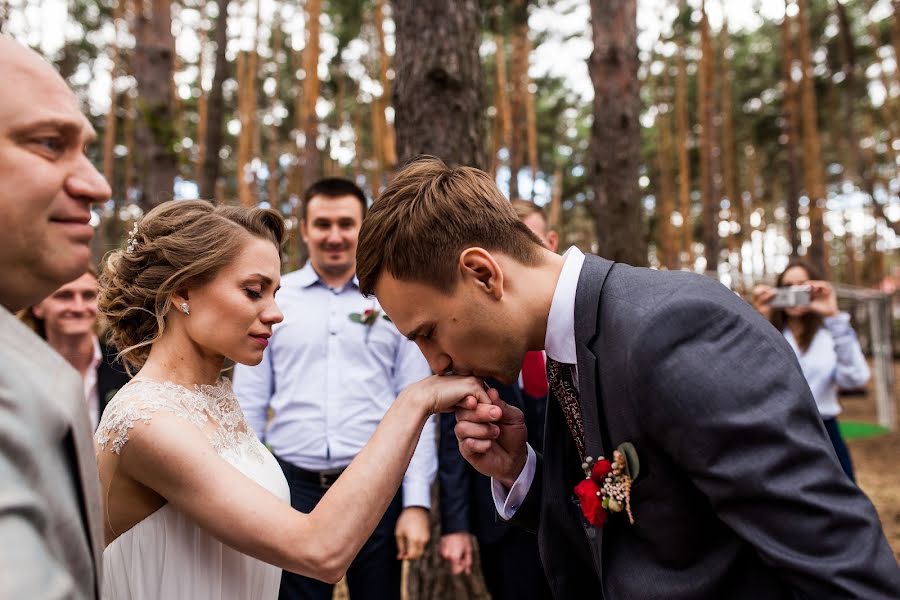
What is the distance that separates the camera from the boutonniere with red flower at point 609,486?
1.62 meters

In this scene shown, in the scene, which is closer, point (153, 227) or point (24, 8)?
point (153, 227)

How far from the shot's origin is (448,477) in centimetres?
372

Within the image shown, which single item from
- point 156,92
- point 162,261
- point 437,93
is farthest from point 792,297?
point 156,92

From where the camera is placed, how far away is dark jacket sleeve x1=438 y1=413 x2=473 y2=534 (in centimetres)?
365

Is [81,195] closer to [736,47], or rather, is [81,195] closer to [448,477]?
[448,477]

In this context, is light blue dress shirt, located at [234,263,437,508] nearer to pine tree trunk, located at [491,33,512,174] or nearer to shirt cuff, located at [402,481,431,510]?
shirt cuff, located at [402,481,431,510]

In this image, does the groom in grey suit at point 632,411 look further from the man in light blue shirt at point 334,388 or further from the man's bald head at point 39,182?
the man in light blue shirt at point 334,388

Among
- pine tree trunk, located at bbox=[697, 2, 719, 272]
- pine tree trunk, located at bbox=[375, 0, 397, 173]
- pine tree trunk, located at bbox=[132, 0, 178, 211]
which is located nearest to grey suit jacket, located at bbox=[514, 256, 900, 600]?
pine tree trunk, located at bbox=[132, 0, 178, 211]

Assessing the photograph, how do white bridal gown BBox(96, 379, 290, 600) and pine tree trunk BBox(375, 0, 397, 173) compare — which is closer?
white bridal gown BBox(96, 379, 290, 600)

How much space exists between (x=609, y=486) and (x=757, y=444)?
374 millimetres

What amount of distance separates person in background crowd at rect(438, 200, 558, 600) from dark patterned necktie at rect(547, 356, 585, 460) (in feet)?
4.87

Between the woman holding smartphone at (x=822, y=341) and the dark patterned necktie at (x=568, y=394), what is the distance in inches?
161

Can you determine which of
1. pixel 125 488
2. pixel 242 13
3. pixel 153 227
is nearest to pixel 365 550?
pixel 125 488

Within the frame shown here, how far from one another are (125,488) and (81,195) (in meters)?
1.20
